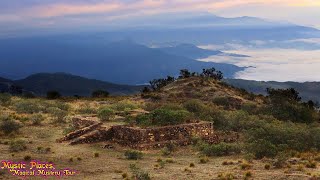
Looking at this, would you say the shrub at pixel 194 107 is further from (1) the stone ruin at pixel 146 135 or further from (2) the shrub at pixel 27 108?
(2) the shrub at pixel 27 108

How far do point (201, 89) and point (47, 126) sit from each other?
104 ft

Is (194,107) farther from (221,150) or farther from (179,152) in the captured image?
(221,150)

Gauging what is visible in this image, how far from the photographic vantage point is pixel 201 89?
62.3 meters

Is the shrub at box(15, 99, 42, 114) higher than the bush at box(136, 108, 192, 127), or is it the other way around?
the bush at box(136, 108, 192, 127)

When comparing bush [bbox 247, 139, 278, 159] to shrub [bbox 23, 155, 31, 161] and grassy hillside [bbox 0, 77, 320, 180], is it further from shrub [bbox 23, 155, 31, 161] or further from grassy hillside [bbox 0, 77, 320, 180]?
shrub [bbox 23, 155, 31, 161]

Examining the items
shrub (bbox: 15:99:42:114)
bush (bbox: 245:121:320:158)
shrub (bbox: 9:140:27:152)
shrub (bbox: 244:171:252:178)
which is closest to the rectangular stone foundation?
bush (bbox: 245:121:320:158)

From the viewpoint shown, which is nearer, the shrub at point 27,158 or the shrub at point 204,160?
the shrub at point 27,158

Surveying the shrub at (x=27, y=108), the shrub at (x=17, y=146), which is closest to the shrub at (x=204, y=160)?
the shrub at (x=17, y=146)

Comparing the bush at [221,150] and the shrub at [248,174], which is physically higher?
the shrub at [248,174]

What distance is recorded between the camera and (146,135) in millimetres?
27250

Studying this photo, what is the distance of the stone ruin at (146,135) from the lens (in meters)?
27.2

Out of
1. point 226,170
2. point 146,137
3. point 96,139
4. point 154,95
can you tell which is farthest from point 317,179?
point 154,95

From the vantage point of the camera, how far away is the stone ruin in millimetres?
27203

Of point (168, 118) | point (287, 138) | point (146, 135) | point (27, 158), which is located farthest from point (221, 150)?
point (27, 158)
